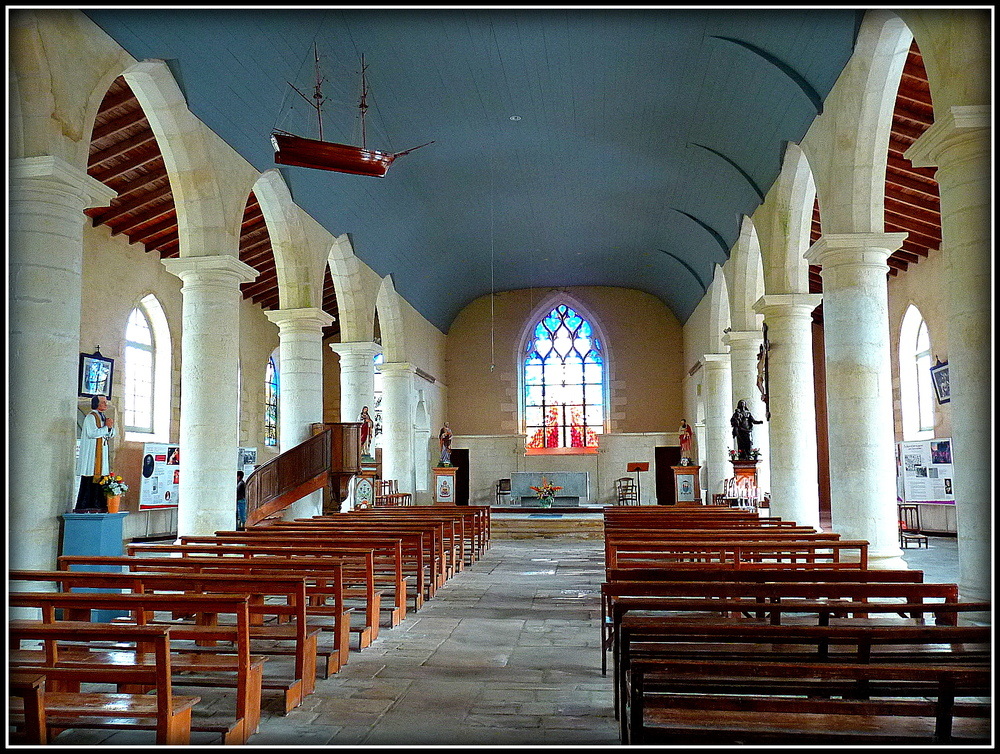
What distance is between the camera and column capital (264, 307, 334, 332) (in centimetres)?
1211

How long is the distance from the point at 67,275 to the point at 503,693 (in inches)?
169

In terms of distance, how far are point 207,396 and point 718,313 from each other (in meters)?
10.6

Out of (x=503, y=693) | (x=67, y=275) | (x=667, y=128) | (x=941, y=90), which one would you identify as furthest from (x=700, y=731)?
(x=667, y=128)

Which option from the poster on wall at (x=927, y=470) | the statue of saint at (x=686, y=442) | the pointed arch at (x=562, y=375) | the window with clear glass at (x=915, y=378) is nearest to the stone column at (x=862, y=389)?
the poster on wall at (x=927, y=470)

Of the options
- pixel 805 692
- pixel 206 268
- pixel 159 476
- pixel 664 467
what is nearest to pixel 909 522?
pixel 664 467

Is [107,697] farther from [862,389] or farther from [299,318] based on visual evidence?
[299,318]

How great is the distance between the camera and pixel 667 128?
11211 millimetres

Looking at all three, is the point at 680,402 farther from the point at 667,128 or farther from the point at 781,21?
the point at 781,21

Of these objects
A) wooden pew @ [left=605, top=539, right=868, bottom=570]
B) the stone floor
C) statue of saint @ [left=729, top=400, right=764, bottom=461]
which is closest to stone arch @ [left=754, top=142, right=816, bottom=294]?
statue of saint @ [left=729, top=400, right=764, bottom=461]

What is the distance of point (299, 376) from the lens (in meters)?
12.4

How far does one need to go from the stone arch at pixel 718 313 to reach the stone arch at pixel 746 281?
2.38 meters

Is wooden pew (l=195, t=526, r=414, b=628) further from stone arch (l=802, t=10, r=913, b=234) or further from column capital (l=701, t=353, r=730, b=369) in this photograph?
column capital (l=701, t=353, r=730, b=369)

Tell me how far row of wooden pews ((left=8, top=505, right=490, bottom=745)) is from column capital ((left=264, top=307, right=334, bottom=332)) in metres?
5.53

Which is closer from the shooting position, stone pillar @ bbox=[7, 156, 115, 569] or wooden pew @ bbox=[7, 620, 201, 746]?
wooden pew @ bbox=[7, 620, 201, 746]
